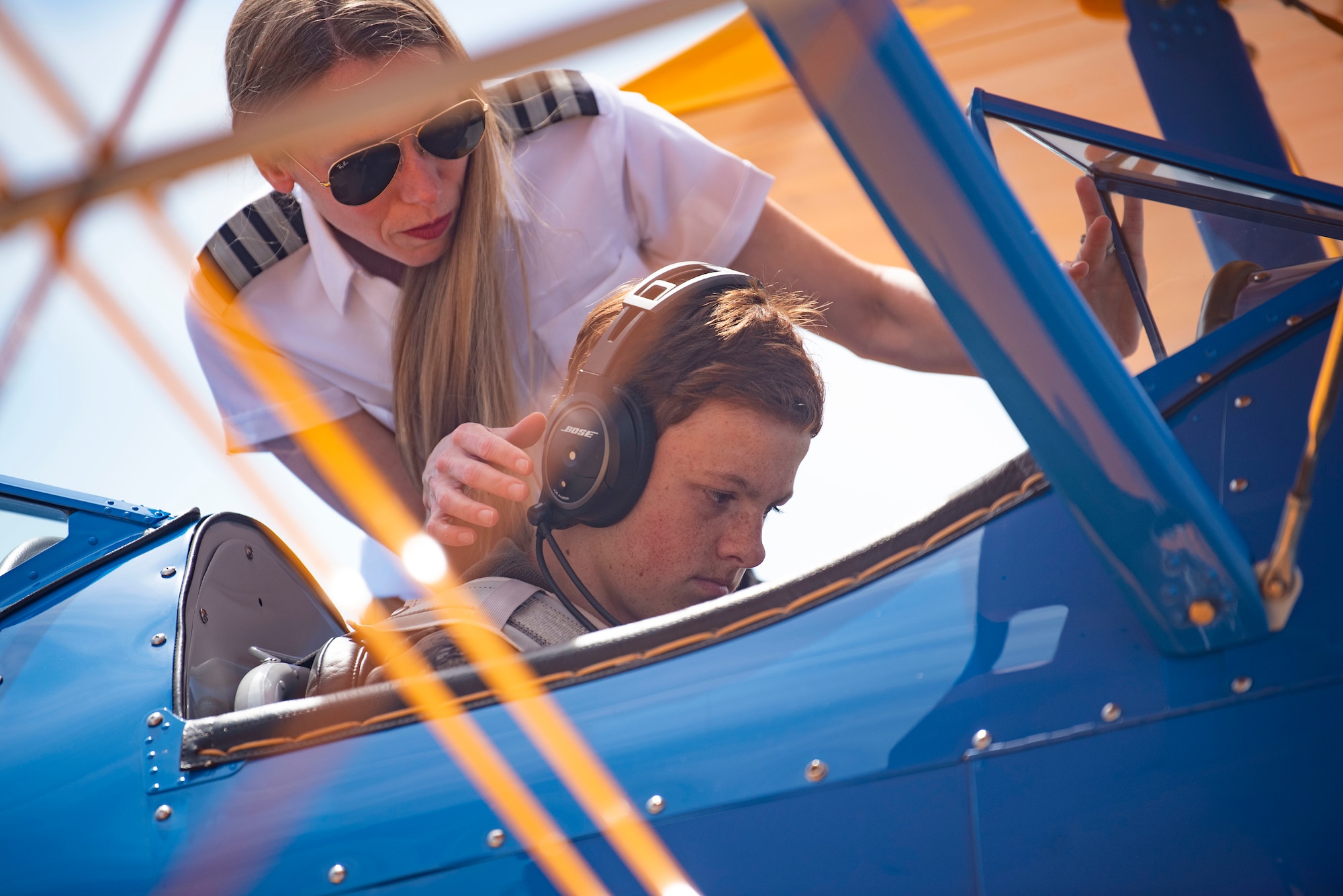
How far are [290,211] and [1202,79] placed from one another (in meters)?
1.20

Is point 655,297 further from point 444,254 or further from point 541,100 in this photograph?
point 541,100

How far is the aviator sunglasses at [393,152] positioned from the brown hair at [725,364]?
0.24 m

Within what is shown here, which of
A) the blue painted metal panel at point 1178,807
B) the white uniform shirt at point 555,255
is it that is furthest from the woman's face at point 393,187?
the blue painted metal panel at point 1178,807

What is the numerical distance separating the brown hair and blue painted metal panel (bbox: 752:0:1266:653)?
19.1 inches

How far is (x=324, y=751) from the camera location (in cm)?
73

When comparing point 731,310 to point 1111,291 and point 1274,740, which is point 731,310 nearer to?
point 1111,291

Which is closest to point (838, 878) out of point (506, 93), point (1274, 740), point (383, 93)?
point (1274, 740)

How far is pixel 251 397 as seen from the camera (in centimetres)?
153

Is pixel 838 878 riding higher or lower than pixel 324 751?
lower

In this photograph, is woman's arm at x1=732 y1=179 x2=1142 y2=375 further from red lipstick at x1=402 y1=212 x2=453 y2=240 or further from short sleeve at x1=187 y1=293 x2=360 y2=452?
short sleeve at x1=187 y1=293 x2=360 y2=452

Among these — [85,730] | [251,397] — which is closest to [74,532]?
[85,730]

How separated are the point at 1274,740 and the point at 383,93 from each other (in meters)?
0.56

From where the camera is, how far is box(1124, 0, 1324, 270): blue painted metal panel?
1.25 meters

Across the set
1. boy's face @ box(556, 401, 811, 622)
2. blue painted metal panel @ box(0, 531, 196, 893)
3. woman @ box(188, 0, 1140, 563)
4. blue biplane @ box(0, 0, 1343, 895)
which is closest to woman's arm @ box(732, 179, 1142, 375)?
woman @ box(188, 0, 1140, 563)
